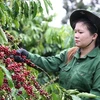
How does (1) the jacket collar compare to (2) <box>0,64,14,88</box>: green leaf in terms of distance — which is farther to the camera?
(1) the jacket collar

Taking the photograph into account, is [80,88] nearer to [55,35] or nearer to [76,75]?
[76,75]

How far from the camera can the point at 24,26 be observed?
553 centimetres

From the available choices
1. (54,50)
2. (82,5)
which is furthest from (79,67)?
(82,5)

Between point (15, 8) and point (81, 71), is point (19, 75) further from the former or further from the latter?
point (81, 71)

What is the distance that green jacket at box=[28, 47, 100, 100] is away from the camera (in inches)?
92.7

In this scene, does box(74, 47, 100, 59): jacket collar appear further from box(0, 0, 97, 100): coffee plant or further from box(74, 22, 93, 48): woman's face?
box(0, 0, 97, 100): coffee plant

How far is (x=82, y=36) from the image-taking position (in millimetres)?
2395

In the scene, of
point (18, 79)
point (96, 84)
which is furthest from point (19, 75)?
point (96, 84)

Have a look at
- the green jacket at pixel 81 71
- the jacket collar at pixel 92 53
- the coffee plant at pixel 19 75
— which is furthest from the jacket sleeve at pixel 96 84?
the coffee plant at pixel 19 75

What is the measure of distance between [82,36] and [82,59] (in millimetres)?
170

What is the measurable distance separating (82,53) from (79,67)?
0.42 ft

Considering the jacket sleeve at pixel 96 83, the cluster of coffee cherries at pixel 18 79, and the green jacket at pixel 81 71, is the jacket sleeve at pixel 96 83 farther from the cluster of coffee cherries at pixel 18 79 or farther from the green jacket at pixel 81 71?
the cluster of coffee cherries at pixel 18 79

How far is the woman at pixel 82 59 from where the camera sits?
2371mm

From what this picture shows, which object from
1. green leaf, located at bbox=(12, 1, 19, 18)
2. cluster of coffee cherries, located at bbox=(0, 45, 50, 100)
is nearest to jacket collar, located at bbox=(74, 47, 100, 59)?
green leaf, located at bbox=(12, 1, 19, 18)
